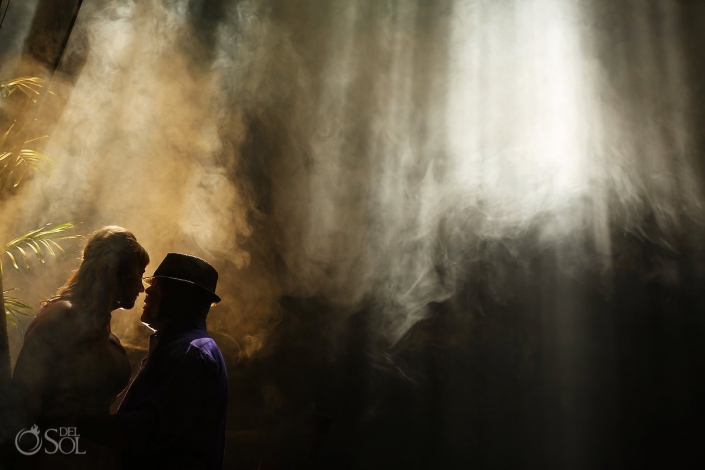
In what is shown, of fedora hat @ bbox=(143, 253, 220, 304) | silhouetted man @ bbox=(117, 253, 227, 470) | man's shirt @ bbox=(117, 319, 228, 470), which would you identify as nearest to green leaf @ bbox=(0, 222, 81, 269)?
fedora hat @ bbox=(143, 253, 220, 304)

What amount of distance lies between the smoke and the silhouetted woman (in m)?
2.29

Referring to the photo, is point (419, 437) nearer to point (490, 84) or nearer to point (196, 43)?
point (490, 84)

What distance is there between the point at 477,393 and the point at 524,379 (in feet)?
1.28

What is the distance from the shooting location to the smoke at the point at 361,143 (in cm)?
454

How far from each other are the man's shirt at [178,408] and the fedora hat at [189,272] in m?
0.26

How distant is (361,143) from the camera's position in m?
5.05

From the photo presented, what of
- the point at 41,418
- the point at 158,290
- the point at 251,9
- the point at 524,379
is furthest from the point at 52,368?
the point at 251,9

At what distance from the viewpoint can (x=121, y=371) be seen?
2.17 metres

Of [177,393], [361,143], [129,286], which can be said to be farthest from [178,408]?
[361,143]

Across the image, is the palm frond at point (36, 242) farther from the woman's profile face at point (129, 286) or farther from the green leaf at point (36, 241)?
the woman's profile face at point (129, 286)

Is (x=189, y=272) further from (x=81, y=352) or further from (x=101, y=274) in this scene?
(x=81, y=352)

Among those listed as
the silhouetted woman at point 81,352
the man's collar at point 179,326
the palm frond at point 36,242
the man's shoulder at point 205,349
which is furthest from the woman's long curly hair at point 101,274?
the palm frond at point 36,242

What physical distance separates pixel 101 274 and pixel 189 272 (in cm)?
36

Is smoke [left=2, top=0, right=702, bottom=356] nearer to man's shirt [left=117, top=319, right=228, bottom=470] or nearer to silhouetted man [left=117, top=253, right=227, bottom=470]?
silhouetted man [left=117, top=253, right=227, bottom=470]
